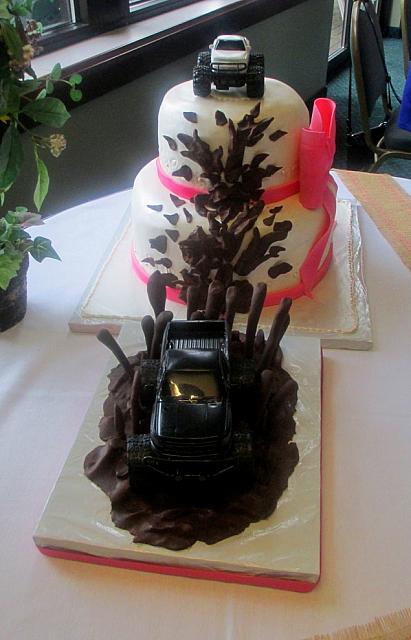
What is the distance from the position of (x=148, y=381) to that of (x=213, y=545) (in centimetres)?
19

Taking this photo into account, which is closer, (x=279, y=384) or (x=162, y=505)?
(x=162, y=505)

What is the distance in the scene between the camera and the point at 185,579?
2.06 ft

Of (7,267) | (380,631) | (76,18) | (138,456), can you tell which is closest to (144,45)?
(76,18)

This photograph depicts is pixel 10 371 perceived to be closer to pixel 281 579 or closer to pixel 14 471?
pixel 14 471

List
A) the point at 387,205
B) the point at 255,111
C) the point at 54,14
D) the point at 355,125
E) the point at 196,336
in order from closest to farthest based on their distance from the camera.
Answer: the point at 196,336 < the point at 255,111 < the point at 387,205 < the point at 54,14 < the point at 355,125

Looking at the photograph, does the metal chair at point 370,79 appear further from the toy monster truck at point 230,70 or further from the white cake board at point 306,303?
the toy monster truck at point 230,70

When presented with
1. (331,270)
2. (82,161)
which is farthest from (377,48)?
(331,270)

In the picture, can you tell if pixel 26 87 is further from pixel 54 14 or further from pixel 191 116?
pixel 54 14

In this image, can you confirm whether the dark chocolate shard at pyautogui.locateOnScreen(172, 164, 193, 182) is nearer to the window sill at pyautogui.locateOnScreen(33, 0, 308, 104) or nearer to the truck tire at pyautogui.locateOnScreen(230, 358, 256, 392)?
the truck tire at pyautogui.locateOnScreen(230, 358, 256, 392)

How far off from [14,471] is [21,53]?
485mm

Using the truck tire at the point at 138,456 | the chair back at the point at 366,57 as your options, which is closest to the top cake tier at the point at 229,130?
the truck tire at the point at 138,456

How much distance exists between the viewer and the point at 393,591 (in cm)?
61

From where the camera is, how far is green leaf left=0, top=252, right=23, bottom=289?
88 centimetres

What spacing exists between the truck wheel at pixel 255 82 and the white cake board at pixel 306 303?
0.32m
